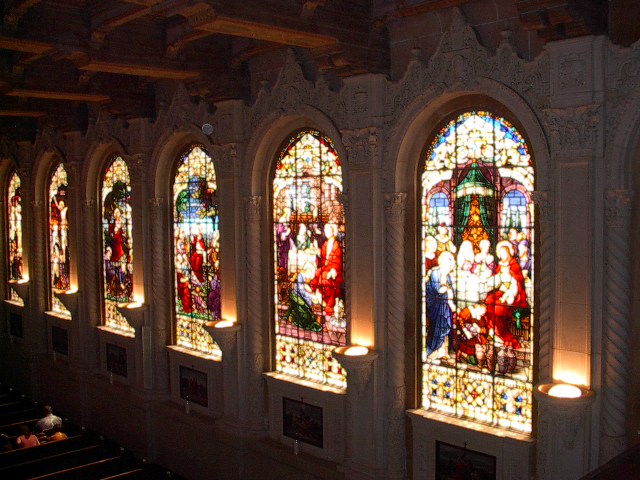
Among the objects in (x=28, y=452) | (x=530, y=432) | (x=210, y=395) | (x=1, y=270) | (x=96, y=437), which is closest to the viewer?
(x=530, y=432)

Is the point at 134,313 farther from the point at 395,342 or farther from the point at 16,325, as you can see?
the point at 16,325

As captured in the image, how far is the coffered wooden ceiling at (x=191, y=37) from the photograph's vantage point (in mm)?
6633

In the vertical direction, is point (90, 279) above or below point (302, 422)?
above

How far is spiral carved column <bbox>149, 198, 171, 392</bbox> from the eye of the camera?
1146 cm

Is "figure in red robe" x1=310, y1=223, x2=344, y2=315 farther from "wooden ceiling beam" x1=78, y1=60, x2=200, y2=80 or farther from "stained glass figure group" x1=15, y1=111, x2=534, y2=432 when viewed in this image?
"wooden ceiling beam" x1=78, y1=60, x2=200, y2=80

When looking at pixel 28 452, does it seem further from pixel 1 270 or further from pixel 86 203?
pixel 1 270

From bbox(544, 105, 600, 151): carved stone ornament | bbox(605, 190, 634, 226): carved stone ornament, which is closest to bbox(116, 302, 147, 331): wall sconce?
bbox(544, 105, 600, 151): carved stone ornament

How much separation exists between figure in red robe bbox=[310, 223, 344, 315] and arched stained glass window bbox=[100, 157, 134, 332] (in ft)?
15.1

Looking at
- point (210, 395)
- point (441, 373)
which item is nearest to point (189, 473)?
point (210, 395)

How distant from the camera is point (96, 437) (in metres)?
12.9

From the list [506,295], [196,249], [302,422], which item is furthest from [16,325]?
[506,295]

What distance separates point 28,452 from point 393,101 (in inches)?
317

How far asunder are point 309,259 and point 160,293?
3.45 metres

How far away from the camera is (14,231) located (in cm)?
1616
